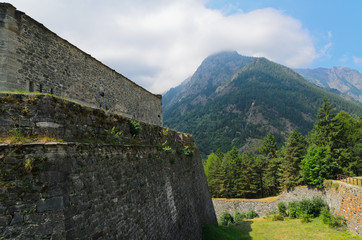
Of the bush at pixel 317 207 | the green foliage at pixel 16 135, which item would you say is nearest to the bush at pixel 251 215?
the bush at pixel 317 207

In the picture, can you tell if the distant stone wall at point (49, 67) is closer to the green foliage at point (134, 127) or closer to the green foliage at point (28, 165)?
the green foliage at point (134, 127)

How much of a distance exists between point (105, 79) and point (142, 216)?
964 centimetres

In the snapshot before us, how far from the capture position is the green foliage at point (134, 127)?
7923 mm

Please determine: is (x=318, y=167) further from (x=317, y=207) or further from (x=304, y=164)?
(x=317, y=207)

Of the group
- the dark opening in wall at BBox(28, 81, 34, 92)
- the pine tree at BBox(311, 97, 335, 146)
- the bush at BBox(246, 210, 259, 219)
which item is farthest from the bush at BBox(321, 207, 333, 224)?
the dark opening in wall at BBox(28, 81, 34, 92)

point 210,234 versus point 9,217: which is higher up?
point 9,217

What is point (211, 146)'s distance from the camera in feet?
458

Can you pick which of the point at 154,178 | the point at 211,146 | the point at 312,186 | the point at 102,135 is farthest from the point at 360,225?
the point at 211,146

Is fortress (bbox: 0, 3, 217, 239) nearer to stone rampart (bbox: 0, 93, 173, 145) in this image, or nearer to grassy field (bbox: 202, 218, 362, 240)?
stone rampart (bbox: 0, 93, 173, 145)

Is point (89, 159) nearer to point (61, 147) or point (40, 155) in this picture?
point (61, 147)

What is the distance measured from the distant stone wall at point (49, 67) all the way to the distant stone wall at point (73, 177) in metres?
3.61

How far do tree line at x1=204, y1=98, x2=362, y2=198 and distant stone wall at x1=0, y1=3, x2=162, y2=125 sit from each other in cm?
3148

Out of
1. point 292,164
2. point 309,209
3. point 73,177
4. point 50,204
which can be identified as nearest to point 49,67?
point 73,177

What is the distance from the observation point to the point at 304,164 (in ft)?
115
